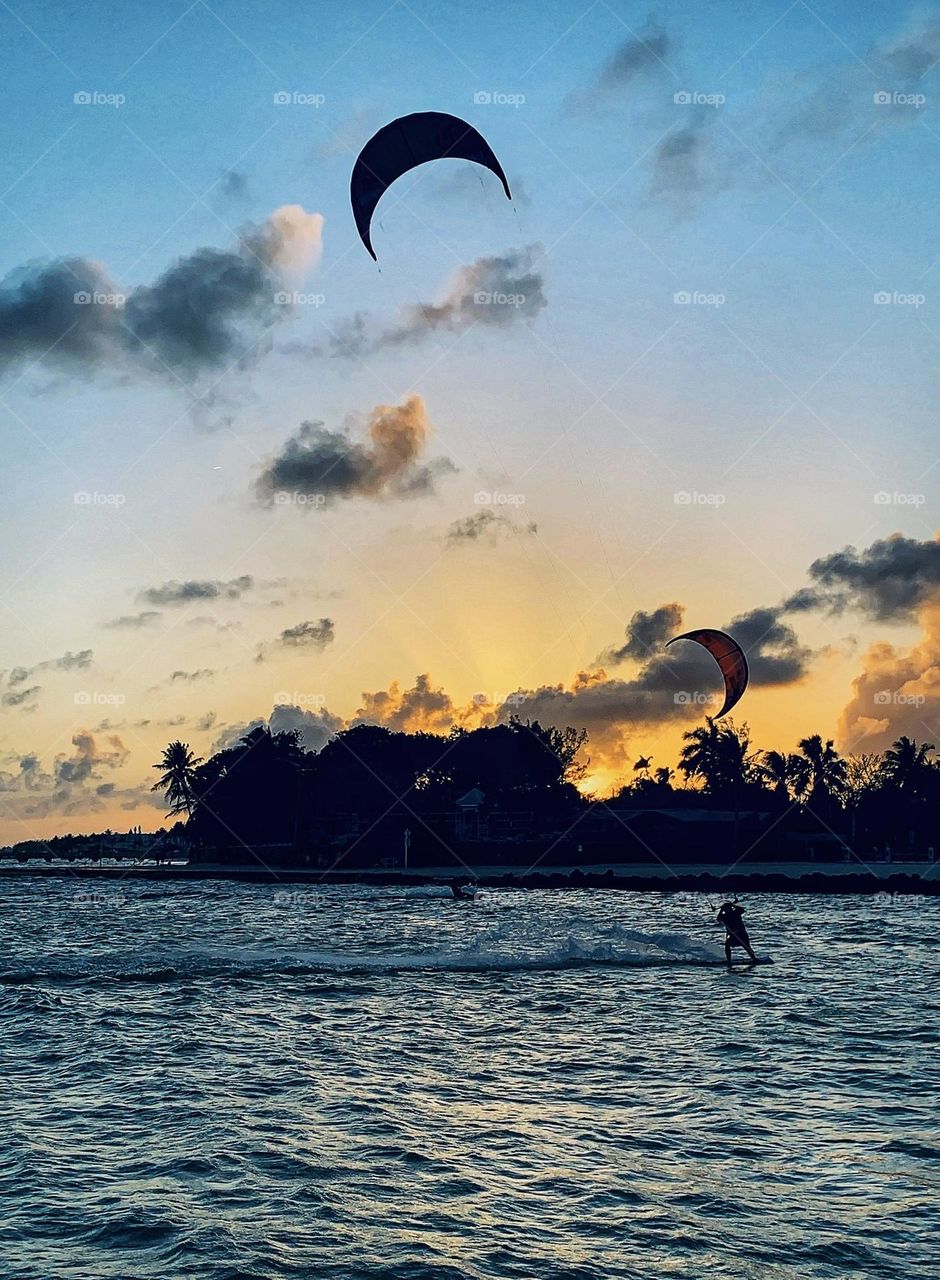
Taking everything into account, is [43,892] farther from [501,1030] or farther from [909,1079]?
[909,1079]

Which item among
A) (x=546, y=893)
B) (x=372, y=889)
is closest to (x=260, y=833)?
(x=372, y=889)

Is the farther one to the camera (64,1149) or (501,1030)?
(501,1030)

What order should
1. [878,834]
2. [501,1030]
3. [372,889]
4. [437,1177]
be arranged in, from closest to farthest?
1. [437,1177]
2. [501,1030]
3. [372,889]
4. [878,834]

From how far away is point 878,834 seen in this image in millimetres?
95875

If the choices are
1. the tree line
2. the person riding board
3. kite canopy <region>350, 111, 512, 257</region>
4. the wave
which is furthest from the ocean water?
the tree line

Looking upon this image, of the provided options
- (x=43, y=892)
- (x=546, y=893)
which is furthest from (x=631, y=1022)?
(x=43, y=892)

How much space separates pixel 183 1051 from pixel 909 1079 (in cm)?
1131

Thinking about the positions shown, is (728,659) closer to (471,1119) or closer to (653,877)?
(653,877)

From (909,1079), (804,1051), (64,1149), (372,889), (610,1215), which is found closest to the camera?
(610,1215)

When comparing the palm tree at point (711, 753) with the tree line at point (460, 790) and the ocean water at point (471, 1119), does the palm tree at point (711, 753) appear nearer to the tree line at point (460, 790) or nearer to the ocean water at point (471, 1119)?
the tree line at point (460, 790)

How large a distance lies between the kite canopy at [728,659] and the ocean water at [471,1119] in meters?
22.2

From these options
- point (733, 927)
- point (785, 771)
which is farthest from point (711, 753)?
point (733, 927)

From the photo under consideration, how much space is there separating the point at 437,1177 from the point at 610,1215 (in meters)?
2.08

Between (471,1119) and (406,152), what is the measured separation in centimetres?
2410
